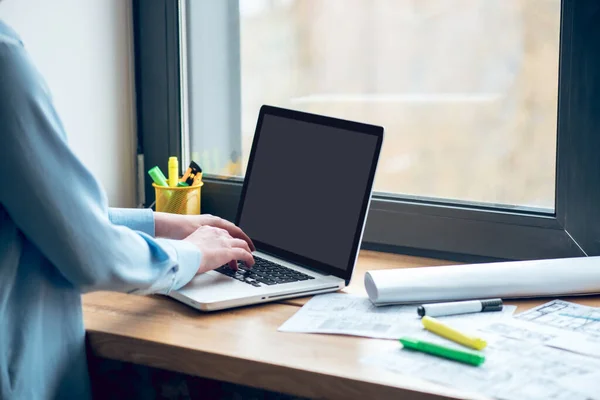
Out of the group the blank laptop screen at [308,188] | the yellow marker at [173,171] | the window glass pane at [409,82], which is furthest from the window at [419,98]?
the blank laptop screen at [308,188]

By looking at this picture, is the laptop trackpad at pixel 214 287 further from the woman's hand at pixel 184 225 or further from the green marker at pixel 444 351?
the green marker at pixel 444 351

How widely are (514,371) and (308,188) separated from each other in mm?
489

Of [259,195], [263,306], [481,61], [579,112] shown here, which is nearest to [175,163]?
[259,195]

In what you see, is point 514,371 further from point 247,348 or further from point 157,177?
point 157,177

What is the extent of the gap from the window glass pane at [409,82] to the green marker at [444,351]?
0.49m

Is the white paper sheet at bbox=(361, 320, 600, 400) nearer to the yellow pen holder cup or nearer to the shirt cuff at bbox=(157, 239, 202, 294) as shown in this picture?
the shirt cuff at bbox=(157, 239, 202, 294)

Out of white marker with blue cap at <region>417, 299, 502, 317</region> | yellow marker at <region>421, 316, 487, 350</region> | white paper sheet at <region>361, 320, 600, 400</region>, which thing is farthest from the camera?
white marker with blue cap at <region>417, 299, 502, 317</region>

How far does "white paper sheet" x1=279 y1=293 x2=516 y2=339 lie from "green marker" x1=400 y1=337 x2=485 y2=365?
0.13 feet

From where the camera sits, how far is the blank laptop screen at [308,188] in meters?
1.25

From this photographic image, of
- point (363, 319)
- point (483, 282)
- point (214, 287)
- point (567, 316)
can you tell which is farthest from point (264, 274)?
point (567, 316)

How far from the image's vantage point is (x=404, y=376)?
0.93 meters

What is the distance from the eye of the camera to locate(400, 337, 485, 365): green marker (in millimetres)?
961

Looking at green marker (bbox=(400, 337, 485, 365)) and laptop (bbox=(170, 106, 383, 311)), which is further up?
laptop (bbox=(170, 106, 383, 311))


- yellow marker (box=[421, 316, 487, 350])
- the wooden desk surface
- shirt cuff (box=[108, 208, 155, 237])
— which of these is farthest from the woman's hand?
yellow marker (box=[421, 316, 487, 350])
